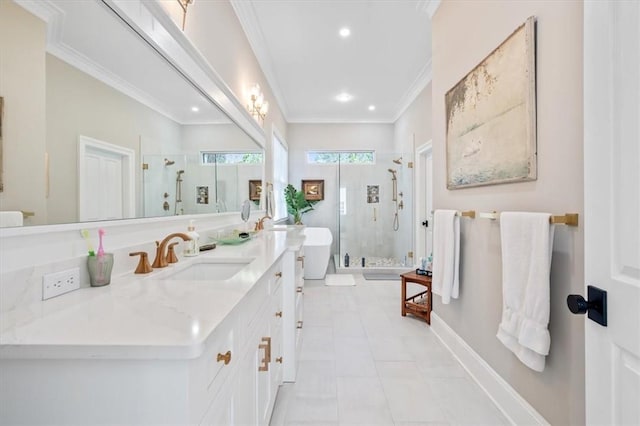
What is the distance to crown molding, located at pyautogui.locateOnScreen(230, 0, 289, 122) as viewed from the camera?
8.44 feet

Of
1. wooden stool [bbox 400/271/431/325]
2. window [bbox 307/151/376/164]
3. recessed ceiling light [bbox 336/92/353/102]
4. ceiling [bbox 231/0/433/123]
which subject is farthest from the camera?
window [bbox 307/151/376/164]

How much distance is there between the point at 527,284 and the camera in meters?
1.34

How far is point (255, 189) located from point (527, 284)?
8.44 ft

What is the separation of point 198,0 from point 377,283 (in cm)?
392

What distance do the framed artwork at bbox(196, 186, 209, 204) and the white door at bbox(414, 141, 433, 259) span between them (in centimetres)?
339

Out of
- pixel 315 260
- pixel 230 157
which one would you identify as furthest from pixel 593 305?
pixel 315 260

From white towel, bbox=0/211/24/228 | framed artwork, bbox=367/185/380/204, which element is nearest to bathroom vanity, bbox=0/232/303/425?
white towel, bbox=0/211/24/228

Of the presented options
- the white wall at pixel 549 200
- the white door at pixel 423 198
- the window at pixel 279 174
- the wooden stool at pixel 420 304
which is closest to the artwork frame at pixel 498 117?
the white wall at pixel 549 200

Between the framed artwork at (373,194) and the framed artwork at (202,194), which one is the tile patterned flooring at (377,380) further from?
the framed artwork at (373,194)

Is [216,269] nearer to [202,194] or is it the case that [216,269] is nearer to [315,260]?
[202,194]

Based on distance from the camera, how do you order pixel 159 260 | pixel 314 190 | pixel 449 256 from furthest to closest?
pixel 314 190
pixel 449 256
pixel 159 260

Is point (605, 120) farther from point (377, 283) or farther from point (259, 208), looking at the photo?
point (377, 283)

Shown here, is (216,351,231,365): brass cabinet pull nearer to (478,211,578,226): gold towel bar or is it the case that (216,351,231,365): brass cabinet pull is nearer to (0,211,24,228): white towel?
(0,211,24,228): white towel

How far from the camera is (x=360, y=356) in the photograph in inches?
88.7
